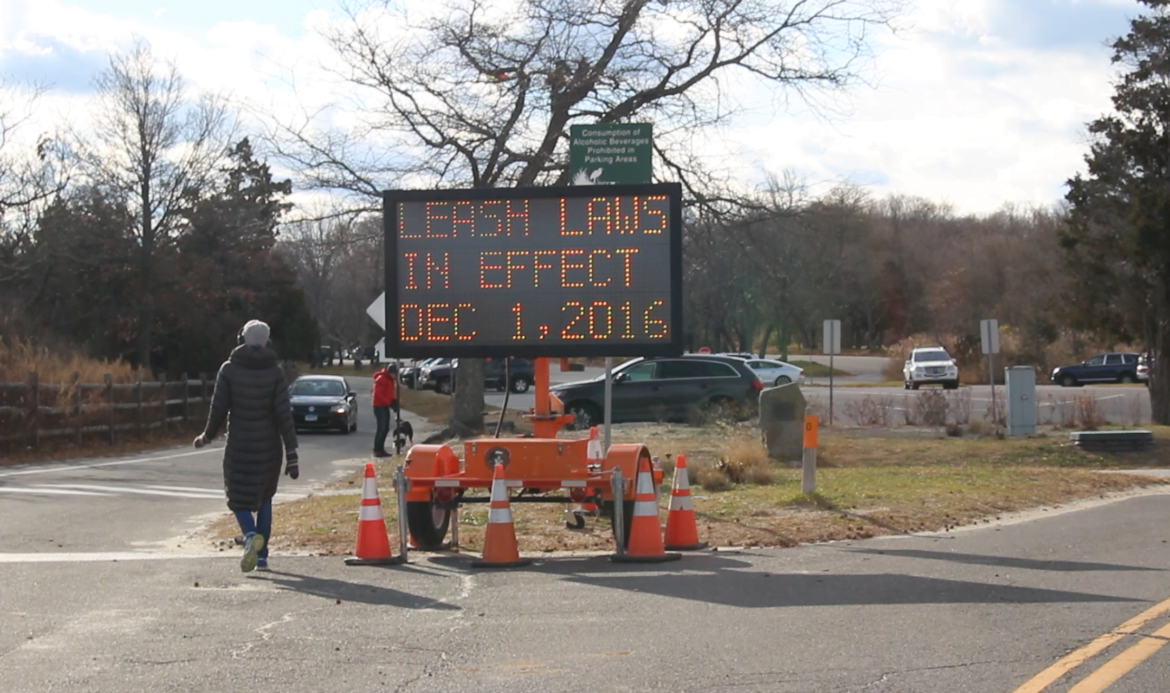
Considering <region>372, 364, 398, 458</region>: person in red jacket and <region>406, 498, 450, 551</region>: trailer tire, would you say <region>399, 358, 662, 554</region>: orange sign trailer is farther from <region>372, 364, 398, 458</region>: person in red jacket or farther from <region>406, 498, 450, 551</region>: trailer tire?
<region>372, 364, 398, 458</region>: person in red jacket

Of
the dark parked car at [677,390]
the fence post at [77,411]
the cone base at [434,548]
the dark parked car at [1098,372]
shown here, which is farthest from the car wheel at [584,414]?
the dark parked car at [1098,372]

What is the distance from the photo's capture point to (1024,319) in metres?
61.4

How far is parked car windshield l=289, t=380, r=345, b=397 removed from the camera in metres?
32.3

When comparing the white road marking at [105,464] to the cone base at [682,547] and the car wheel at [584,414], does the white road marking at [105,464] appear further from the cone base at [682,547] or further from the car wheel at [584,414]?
the cone base at [682,547]

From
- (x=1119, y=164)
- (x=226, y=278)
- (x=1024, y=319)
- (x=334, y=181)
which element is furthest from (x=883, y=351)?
(x=334, y=181)

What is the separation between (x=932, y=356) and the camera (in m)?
50.7

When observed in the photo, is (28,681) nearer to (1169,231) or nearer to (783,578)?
(783,578)

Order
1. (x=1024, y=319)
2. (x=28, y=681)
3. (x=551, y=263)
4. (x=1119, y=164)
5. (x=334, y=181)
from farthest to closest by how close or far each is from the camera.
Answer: (x=1024, y=319)
(x=1119, y=164)
(x=334, y=181)
(x=551, y=263)
(x=28, y=681)

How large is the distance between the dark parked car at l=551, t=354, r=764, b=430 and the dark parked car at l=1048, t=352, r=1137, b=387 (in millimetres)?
30744

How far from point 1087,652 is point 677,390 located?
20.7 m

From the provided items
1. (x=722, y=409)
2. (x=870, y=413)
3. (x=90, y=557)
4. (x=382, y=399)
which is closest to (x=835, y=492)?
(x=90, y=557)

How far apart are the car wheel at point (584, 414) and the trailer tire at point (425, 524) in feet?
49.6

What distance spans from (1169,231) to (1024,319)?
36.2 m

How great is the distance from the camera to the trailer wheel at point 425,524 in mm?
10758
